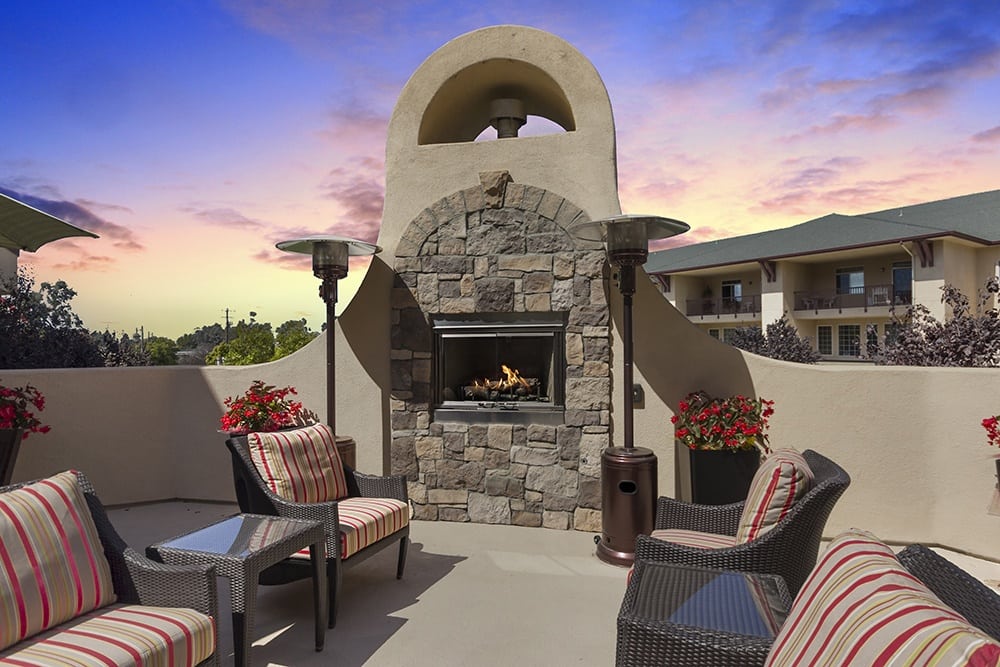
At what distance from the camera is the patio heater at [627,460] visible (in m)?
4.39

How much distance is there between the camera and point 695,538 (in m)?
3.29

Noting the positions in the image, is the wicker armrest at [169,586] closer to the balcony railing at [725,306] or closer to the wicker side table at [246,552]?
the wicker side table at [246,552]

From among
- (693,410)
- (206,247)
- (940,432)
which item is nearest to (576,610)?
(693,410)

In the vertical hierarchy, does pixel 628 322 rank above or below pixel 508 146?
below

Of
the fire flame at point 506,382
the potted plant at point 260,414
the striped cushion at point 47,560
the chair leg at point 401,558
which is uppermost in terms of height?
the fire flame at point 506,382

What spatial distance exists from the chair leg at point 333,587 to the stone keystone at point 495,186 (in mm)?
3250

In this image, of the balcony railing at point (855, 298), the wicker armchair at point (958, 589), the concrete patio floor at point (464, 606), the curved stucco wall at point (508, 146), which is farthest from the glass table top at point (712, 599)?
the balcony railing at point (855, 298)

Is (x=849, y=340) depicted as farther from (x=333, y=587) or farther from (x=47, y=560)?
(x=47, y=560)

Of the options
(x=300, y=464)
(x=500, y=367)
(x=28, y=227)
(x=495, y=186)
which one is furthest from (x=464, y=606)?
(x=28, y=227)

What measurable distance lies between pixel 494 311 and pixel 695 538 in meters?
2.71

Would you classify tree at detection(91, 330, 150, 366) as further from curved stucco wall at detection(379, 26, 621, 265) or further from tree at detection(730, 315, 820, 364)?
tree at detection(730, 315, 820, 364)

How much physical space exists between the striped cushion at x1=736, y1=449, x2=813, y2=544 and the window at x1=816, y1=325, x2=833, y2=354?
77.3 feet

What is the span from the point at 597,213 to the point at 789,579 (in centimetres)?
333

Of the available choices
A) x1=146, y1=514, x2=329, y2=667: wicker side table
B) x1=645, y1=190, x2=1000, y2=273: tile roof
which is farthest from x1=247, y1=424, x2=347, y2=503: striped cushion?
x1=645, y1=190, x2=1000, y2=273: tile roof
